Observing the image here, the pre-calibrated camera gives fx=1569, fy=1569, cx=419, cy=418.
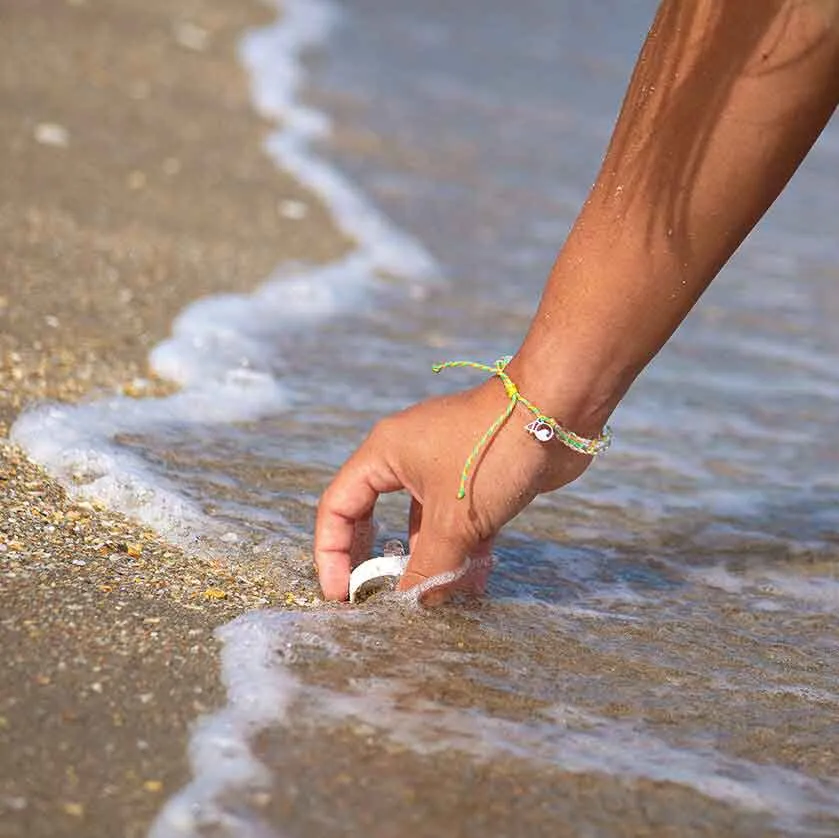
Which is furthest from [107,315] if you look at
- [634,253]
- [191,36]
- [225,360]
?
[191,36]

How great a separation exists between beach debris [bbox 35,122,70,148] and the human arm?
3366 millimetres

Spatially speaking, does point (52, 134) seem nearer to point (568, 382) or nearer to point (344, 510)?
point (344, 510)

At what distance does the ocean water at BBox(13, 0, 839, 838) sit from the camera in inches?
77.1

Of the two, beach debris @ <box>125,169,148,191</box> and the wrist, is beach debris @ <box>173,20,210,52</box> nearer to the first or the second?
beach debris @ <box>125,169,148,191</box>

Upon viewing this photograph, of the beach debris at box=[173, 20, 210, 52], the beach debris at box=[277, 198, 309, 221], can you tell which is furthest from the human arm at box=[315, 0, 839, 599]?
the beach debris at box=[173, 20, 210, 52]

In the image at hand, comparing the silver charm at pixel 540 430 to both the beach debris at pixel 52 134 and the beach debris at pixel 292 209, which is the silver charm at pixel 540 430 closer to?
the beach debris at pixel 292 209

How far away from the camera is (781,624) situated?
110 inches

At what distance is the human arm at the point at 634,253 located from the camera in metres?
2.08

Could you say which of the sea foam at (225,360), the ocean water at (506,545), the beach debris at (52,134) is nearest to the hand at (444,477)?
the ocean water at (506,545)

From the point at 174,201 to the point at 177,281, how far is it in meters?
0.89

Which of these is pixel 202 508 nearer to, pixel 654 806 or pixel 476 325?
pixel 654 806

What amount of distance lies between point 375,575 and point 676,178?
76 cm

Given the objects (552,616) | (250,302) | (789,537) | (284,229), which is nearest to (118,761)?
(552,616)

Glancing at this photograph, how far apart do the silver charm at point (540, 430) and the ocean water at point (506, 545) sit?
34cm
